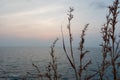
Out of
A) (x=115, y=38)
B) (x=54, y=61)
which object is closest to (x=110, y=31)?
(x=115, y=38)

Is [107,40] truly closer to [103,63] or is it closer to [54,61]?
[103,63]

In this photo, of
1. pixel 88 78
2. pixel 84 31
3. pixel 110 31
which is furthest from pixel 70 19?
pixel 88 78

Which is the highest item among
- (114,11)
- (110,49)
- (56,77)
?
A: (114,11)

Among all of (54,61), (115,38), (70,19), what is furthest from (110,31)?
(54,61)

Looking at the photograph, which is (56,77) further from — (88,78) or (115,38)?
(115,38)

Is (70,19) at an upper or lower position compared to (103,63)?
upper

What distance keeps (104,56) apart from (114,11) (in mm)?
476

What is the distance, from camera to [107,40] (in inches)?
99.2

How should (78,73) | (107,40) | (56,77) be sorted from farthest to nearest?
1. (56,77)
2. (107,40)
3. (78,73)

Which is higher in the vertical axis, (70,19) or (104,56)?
(70,19)

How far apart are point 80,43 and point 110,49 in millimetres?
326

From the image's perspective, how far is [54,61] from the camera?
2840mm

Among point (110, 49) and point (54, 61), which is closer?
point (110, 49)

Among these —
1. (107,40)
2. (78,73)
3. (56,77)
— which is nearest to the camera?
(78,73)
